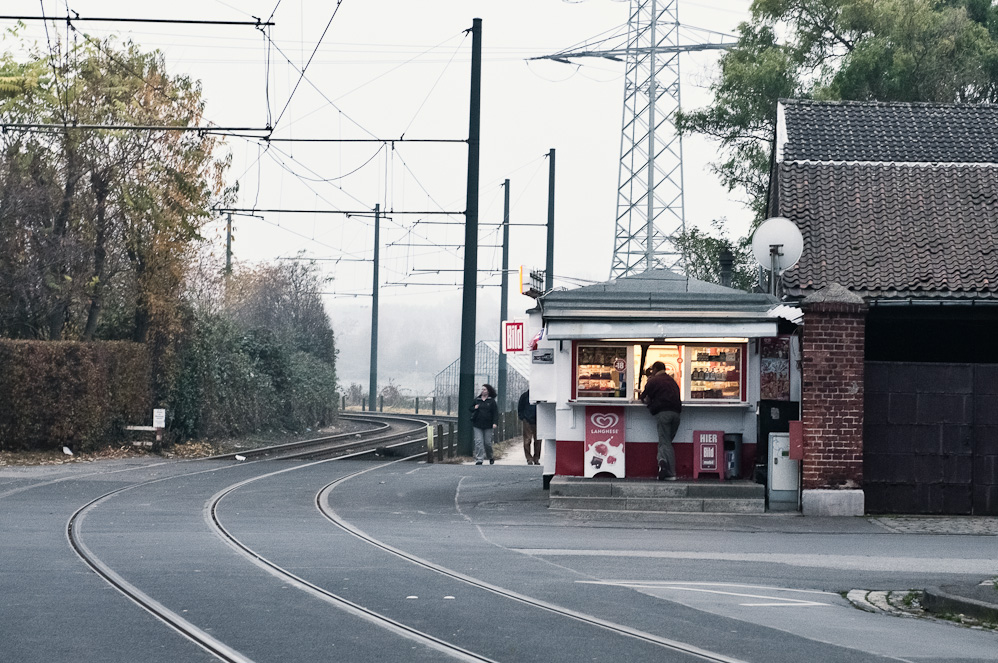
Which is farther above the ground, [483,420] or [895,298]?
[895,298]

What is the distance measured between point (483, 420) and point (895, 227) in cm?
1001

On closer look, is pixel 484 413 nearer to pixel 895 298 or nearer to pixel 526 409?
pixel 526 409

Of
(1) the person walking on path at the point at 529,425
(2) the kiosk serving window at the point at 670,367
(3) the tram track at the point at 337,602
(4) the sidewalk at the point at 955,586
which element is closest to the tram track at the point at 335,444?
(4) the sidewalk at the point at 955,586

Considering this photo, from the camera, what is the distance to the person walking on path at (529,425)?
26016 millimetres

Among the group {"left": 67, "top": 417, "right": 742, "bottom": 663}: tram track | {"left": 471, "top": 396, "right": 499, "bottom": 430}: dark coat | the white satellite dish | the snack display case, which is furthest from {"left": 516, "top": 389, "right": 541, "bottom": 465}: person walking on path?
{"left": 67, "top": 417, "right": 742, "bottom": 663}: tram track

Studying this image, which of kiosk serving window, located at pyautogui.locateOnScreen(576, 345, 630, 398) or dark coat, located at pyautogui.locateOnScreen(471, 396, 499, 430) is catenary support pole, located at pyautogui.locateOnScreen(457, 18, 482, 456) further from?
kiosk serving window, located at pyautogui.locateOnScreen(576, 345, 630, 398)

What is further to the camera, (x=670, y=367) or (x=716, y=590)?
(x=670, y=367)

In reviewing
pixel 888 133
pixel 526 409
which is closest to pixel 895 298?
pixel 888 133

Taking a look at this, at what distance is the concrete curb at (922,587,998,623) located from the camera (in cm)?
973

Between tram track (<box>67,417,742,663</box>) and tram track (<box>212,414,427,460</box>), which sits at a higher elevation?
tram track (<box>212,414,427,460</box>)

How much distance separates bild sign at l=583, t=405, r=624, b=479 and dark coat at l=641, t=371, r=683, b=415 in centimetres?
88

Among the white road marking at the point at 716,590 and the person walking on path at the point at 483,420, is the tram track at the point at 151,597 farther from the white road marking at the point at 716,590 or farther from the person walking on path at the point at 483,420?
the person walking on path at the point at 483,420

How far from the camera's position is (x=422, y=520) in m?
16.2

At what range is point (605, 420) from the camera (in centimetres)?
1834
